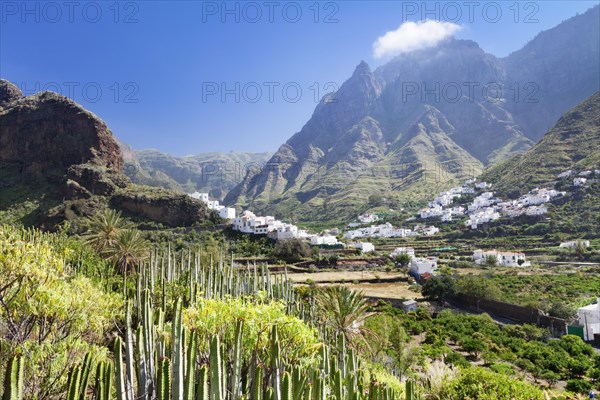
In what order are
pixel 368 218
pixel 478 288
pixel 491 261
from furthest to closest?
pixel 368 218, pixel 491 261, pixel 478 288

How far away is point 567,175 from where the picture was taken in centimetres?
8825

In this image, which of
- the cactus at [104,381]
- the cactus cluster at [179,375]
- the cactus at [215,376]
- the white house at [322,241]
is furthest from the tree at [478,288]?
the cactus at [104,381]

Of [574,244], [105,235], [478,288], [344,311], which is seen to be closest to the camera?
[344,311]

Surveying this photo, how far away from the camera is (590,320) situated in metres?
29.5

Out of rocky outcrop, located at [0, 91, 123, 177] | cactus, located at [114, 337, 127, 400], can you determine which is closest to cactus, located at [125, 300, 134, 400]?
cactus, located at [114, 337, 127, 400]

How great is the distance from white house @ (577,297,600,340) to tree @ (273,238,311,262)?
36.0 m

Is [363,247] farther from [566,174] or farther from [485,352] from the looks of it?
[566,174]

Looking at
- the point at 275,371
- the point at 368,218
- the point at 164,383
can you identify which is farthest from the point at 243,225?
the point at 164,383

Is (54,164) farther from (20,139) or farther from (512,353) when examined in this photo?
(512,353)

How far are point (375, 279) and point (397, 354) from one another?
30.1m

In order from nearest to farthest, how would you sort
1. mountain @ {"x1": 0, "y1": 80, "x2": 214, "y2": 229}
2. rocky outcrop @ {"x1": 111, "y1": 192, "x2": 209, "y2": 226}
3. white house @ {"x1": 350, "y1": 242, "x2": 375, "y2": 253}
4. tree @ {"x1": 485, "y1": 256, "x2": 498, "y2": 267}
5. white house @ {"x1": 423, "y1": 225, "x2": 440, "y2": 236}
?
mountain @ {"x1": 0, "y1": 80, "x2": 214, "y2": 229}, tree @ {"x1": 485, "y1": 256, "x2": 498, "y2": 267}, rocky outcrop @ {"x1": 111, "y1": 192, "x2": 209, "y2": 226}, white house @ {"x1": 350, "y1": 242, "x2": 375, "y2": 253}, white house @ {"x1": 423, "y1": 225, "x2": 440, "y2": 236}

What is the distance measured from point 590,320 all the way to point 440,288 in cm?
1429

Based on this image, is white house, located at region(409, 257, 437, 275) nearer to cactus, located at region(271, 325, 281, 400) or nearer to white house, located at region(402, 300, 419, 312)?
white house, located at region(402, 300, 419, 312)

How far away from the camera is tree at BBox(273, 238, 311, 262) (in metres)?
57.0
